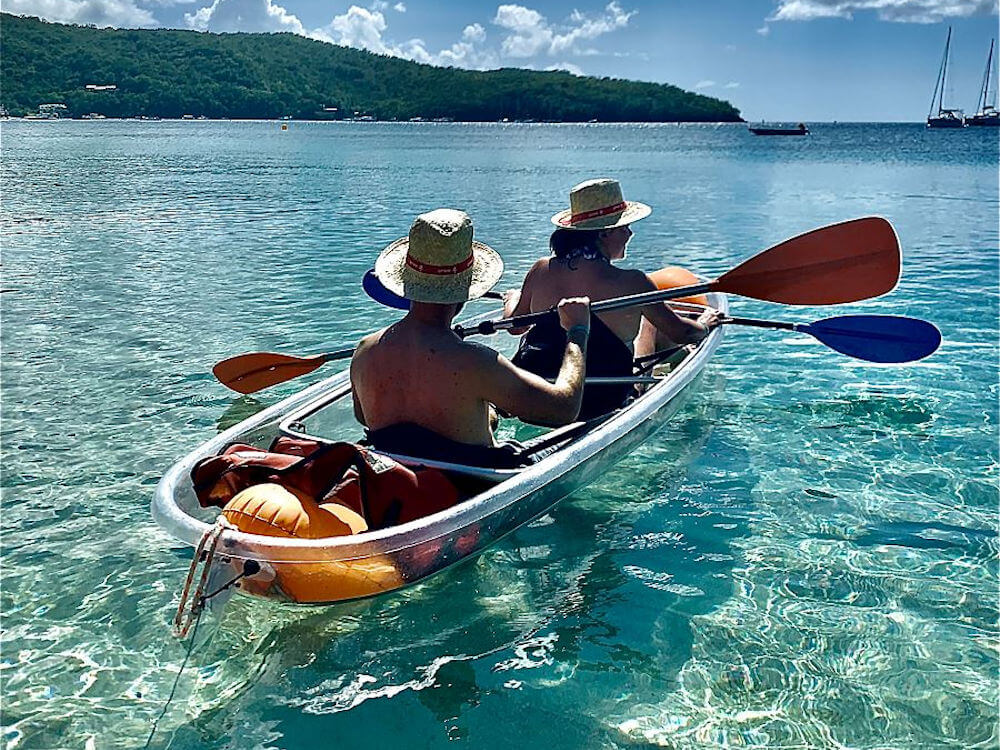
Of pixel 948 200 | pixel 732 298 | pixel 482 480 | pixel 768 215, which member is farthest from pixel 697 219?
pixel 482 480

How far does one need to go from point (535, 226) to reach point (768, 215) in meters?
7.82

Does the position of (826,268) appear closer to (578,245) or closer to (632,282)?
(632,282)

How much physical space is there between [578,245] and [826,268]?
184cm

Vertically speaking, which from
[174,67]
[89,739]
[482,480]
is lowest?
[89,739]

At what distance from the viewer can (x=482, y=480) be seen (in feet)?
14.6

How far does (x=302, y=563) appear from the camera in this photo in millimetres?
3516

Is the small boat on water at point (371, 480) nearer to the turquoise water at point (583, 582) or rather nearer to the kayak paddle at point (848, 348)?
the kayak paddle at point (848, 348)

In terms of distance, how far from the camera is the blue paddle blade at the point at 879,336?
676cm

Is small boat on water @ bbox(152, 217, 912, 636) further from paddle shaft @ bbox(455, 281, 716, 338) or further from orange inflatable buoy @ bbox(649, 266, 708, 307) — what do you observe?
orange inflatable buoy @ bbox(649, 266, 708, 307)

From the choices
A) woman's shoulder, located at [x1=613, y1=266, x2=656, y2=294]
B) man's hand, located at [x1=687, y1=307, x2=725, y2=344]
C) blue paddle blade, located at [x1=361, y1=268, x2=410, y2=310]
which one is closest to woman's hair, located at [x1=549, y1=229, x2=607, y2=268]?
woman's shoulder, located at [x1=613, y1=266, x2=656, y2=294]

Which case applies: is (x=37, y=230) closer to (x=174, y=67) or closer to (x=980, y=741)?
(x=980, y=741)

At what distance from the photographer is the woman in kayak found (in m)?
5.98

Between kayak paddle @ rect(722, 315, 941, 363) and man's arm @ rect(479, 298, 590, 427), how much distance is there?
2.87 metres

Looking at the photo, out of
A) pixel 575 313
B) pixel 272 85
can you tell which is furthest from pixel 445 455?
pixel 272 85
